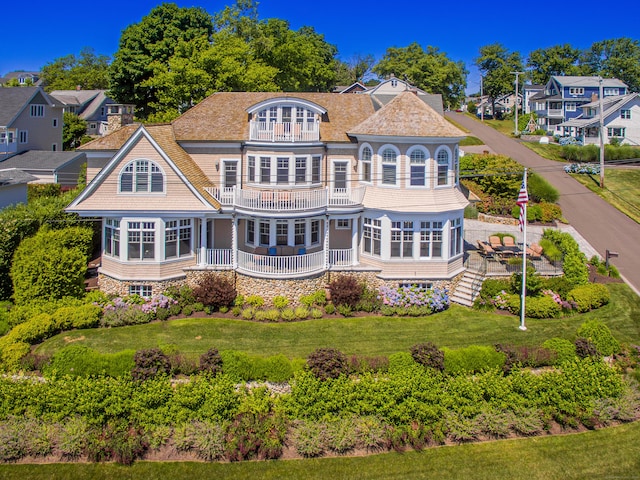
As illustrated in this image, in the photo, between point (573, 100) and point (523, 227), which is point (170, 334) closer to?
point (523, 227)

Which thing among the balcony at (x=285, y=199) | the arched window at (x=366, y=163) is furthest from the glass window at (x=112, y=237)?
the arched window at (x=366, y=163)

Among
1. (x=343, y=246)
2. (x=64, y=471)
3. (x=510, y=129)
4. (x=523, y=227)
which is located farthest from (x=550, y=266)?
(x=510, y=129)

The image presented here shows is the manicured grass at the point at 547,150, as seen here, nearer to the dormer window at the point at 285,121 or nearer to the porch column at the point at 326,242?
the dormer window at the point at 285,121

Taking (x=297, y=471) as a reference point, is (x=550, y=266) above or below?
above

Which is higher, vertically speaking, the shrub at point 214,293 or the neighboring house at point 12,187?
the neighboring house at point 12,187

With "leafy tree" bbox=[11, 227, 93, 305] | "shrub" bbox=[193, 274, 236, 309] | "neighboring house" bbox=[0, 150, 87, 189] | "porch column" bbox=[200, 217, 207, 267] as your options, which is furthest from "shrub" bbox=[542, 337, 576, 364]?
"neighboring house" bbox=[0, 150, 87, 189]

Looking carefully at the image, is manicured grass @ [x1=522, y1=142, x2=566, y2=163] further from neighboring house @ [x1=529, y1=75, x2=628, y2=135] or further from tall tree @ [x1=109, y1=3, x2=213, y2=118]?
tall tree @ [x1=109, y1=3, x2=213, y2=118]

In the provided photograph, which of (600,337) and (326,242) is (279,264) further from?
(600,337)
